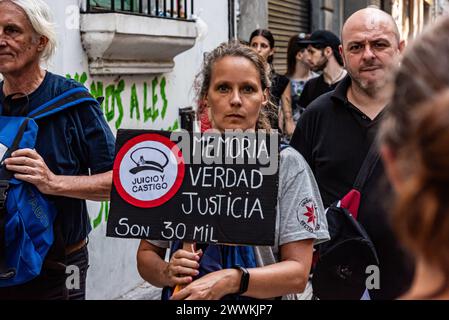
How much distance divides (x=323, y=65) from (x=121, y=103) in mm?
2270

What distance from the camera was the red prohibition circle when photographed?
277 cm

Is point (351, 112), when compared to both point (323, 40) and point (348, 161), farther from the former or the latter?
point (323, 40)

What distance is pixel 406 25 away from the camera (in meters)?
25.5

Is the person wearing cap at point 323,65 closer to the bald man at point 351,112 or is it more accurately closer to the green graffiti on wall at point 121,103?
the green graffiti on wall at point 121,103

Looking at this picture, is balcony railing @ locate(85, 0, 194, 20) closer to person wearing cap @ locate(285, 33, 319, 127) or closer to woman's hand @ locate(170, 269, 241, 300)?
person wearing cap @ locate(285, 33, 319, 127)

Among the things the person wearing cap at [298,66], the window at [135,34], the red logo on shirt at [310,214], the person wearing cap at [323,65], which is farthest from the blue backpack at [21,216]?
the person wearing cap at [298,66]

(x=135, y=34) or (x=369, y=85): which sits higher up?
(x=135, y=34)

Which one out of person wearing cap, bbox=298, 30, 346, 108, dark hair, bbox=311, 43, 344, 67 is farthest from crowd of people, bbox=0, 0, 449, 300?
dark hair, bbox=311, 43, 344, 67

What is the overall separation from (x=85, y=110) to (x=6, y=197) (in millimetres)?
462

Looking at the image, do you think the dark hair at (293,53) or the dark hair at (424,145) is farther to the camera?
the dark hair at (293,53)

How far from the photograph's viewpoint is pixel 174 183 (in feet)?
9.09

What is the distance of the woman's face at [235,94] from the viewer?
290 centimetres

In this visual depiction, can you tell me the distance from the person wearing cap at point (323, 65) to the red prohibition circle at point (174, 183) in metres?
4.17

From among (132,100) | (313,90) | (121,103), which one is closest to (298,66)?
(313,90)
